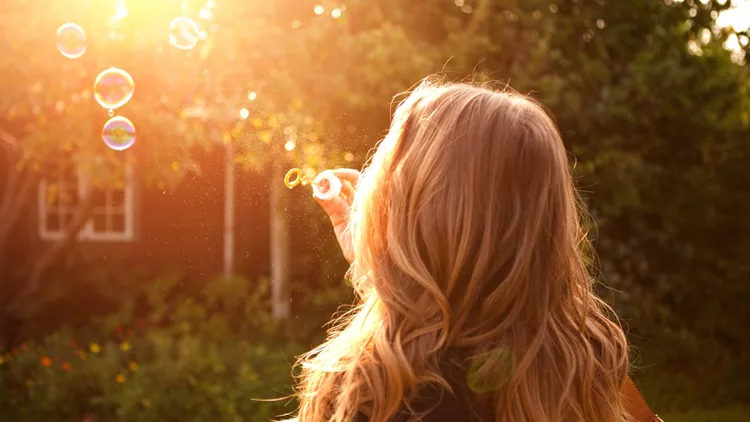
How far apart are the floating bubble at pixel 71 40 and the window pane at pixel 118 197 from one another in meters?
6.63

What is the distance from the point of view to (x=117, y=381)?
20.6 ft

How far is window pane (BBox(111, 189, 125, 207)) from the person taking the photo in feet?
39.2

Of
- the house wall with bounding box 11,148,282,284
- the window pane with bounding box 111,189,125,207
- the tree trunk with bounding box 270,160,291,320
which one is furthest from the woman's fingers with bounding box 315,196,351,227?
the window pane with bounding box 111,189,125,207

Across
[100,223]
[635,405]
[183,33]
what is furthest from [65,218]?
[635,405]

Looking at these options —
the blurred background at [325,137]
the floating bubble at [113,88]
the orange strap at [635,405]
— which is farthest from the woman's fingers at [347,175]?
the blurred background at [325,137]

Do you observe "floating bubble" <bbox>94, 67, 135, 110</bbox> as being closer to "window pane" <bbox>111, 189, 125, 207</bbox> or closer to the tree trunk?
the tree trunk

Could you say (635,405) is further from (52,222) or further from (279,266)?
(52,222)

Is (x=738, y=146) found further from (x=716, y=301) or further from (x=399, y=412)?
(x=399, y=412)

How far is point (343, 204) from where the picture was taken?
2.14 m

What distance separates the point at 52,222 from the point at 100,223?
0.68 meters

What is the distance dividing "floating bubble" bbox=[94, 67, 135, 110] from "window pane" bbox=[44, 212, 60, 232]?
739cm

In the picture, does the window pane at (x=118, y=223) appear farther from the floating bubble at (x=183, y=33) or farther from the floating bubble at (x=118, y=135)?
the floating bubble at (x=183, y=33)

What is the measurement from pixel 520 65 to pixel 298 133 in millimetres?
1719

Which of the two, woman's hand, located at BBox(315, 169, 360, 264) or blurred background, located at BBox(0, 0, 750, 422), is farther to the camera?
blurred background, located at BBox(0, 0, 750, 422)
